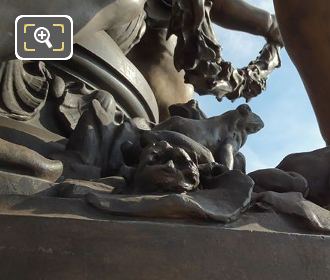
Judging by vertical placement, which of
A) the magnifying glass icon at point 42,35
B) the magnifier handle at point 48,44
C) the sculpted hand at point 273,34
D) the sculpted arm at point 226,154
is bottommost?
the sculpted arm at point 226,154

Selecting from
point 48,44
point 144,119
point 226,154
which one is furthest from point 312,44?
point 48,44

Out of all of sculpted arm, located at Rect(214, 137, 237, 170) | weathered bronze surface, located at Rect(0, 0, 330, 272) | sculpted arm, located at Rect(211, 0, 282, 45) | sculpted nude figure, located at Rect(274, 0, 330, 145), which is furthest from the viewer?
sculpted arm, located at Rect(211, 0, 282, 45)

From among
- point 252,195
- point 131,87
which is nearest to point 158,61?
point 131,87

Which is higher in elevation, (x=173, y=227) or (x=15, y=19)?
(x=15, y=19)

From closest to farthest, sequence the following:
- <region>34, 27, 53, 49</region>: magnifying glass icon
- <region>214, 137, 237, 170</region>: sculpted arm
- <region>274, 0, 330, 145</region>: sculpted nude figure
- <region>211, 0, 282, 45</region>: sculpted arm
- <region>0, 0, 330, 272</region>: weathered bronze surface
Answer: <region>0, 0, 330, 272</region>: weathered bronze surface
<region>34, 27, 53, 49</region>: magnifying glass icon
<region>214, 137, 237, 170</region>: sculpted arm
<region>274, 0, 330, 145</region>: sculpted nude figure
<region>211, 0, 282, 45</region>: sculpted arm

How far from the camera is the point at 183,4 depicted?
2322 mm

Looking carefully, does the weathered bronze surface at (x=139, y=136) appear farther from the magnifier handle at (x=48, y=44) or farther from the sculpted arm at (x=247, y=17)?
the sculpted arm at (x=247, y=17)

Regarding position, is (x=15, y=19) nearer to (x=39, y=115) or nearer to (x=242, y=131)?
(x=39, y=115)

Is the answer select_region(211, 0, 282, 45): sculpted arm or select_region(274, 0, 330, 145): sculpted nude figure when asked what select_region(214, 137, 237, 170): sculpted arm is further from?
select_region(211, 0, 282, 45): sculpted arm

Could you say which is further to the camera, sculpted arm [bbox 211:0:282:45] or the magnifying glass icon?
→ sculpted arm [bbox 211:0:282:45]

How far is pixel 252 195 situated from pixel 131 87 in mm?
1004

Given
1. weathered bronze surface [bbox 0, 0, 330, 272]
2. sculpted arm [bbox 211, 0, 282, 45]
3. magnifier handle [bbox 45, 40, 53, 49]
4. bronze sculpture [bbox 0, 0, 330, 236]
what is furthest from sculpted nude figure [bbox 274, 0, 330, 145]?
sculpted arm [bbox 211, 0, 282, 45]

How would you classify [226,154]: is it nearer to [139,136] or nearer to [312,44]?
[139,136]

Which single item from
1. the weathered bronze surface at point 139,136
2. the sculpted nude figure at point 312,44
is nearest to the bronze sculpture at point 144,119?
the weathered bronze surface at point 139,136
